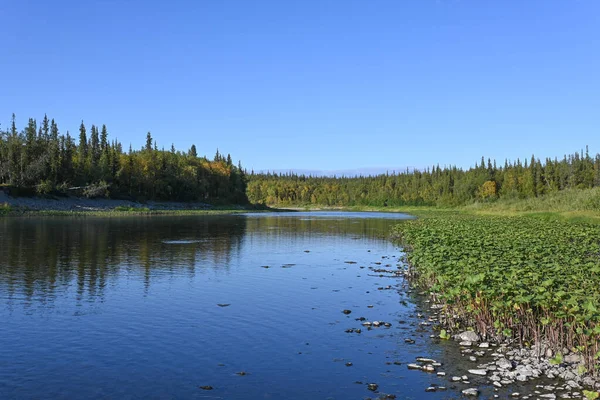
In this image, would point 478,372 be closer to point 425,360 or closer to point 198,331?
point 425,360

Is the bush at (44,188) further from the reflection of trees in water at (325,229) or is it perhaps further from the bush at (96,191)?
the reflection of trees in water at (325,229)

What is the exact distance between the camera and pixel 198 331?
757 inches

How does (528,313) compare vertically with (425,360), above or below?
above

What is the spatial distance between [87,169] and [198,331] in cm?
14499

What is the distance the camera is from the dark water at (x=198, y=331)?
13.9 metres

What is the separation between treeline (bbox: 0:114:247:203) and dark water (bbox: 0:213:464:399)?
104851 mm

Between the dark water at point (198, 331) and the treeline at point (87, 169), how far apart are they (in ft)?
344

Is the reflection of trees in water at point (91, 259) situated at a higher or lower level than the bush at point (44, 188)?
lower

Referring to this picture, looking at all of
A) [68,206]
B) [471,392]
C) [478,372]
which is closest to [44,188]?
[68,206]

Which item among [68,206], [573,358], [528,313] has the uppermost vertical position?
[68,206]

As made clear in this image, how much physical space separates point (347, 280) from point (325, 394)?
1791cm

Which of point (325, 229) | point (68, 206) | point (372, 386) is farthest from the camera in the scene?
point (68, 206)

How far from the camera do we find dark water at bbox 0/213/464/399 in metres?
13.9

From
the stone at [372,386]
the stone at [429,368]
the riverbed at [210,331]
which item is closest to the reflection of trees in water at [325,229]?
the riverbed at [210,331]
